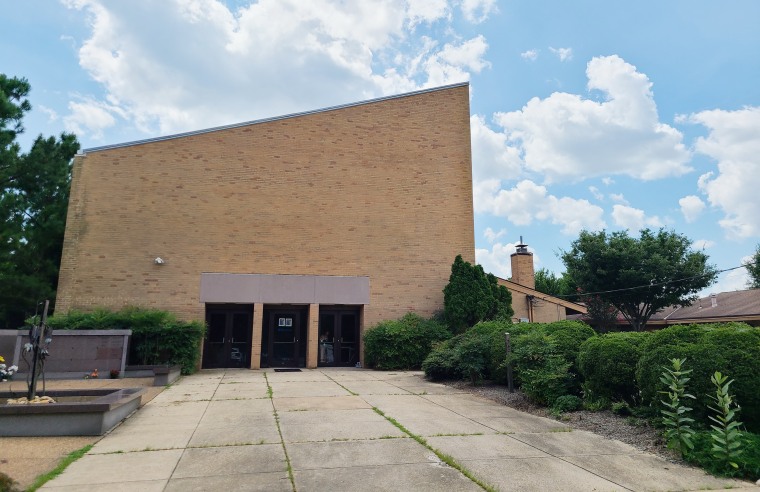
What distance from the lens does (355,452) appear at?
232 inches

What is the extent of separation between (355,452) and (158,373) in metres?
9.17

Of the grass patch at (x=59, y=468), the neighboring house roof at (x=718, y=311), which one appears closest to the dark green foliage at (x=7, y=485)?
the grass patch at (x=59, y=468)

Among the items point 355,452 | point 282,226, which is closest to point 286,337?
point 282,226

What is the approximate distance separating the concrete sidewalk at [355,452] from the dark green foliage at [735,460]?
→ 228 millimetres

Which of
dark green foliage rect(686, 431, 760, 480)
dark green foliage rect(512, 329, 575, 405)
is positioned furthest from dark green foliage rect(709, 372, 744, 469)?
dark green foliage rect(512, 329, 575, 405)

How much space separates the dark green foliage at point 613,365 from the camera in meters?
8.04

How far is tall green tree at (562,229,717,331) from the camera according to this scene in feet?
94.2

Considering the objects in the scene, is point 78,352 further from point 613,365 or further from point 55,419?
point 613,365

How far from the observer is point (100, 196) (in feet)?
57.5

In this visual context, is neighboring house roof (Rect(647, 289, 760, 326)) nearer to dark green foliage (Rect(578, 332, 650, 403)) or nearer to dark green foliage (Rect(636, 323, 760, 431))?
dark green foliage (Rect(578, 332, 650, 403))

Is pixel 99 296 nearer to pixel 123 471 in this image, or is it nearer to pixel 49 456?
pixel 49 456

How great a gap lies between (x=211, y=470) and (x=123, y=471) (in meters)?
0.95

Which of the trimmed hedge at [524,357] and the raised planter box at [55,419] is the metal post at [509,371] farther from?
the raised planter box at [55,419]

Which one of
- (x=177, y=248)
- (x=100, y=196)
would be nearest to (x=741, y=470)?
(x=177, y=248)
